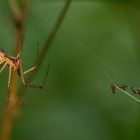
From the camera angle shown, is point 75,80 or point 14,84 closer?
point 14,84

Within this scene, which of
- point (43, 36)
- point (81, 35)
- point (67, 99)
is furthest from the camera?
point (81, 35)

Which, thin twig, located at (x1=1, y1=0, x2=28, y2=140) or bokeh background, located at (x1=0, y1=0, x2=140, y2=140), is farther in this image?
bokeh background, located at (x1=0, y1=0, x2=140, y2=140)

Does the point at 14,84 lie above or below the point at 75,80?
below

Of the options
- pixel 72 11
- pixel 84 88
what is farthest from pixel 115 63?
pixel 72 11

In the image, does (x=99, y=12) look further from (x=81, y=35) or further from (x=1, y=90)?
(x=1, y=90)

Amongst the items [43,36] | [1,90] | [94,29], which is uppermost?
[94,29]

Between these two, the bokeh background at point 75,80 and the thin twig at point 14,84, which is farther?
the bokeh background at point 75,80

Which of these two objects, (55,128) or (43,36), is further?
(55,128)

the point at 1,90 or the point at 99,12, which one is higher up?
the point at 99,12
